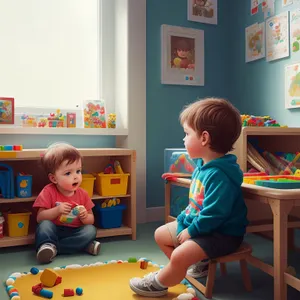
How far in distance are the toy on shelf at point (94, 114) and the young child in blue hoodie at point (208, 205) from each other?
47.6 inches

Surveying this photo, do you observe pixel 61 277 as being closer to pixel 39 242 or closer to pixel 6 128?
pixel 39 242

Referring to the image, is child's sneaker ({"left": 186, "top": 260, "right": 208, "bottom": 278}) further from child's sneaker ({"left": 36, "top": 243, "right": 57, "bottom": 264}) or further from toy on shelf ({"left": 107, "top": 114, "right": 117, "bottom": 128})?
toy on shelf ({"left": 107, "top": 114, "right": 117, "bottom": 128})

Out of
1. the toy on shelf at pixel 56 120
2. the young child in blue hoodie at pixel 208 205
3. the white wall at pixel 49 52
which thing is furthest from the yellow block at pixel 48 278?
the white wall at pixel 49 52

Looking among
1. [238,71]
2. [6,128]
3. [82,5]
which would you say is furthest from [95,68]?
[238,71]

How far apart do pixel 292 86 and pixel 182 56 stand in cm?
88

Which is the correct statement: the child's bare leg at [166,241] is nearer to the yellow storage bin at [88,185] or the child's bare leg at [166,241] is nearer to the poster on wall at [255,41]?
the yellow storage bin at [88,185]

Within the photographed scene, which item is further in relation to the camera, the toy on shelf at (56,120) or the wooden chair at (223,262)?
the toy on shelf at (56,120)

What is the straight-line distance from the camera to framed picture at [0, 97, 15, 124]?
2.44m

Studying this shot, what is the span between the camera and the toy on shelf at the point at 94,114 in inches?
107

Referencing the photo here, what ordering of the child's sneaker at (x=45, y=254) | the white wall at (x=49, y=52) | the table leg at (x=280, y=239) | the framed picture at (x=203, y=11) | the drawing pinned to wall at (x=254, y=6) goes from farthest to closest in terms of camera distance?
the framed picture at (x=203, y=11), the drawing pinned to wall at (x=254, y=6), the white wall at (x=49, y=52), the child's sneaker at (x=45, y=254), the table leg at (x=280, y=239)

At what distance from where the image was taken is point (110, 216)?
8.10 feet

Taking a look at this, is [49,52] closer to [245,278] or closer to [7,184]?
[7,184]

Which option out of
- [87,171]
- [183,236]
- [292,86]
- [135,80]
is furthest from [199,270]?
[135,80]

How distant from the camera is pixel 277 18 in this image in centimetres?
259
